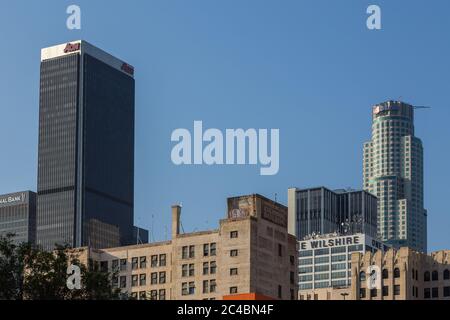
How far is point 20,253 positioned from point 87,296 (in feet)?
22.8

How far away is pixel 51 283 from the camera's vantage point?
101 metres
